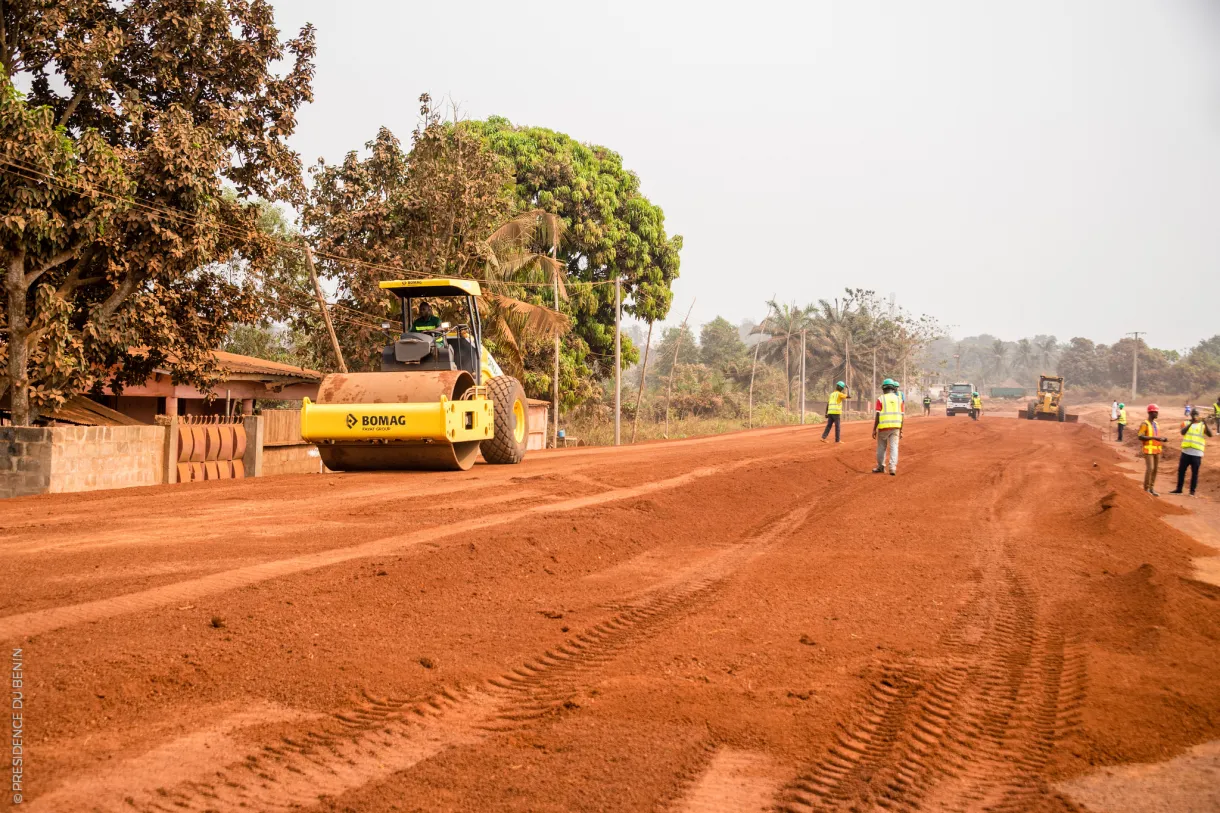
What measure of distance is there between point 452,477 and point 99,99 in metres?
8.94

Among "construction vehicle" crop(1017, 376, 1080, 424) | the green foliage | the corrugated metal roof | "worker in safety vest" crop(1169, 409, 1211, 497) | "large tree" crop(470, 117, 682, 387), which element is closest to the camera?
"worker in safety vest" crop(1169, 409, 1211, 497)

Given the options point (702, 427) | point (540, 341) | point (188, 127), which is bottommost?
point (702, 427)

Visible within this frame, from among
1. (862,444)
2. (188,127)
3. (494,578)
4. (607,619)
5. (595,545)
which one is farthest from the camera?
(862,444)

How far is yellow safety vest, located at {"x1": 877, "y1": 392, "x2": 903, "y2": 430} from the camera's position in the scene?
16812mm

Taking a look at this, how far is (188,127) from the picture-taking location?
14969mm

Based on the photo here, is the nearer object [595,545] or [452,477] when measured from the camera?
[595,545]

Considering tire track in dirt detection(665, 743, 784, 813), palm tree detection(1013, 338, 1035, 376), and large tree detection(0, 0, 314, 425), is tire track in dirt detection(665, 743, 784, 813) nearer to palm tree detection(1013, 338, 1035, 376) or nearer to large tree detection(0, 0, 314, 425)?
large tree detection(0, 0, 314, 425)

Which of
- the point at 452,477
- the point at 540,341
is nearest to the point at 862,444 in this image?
the point at 540,341

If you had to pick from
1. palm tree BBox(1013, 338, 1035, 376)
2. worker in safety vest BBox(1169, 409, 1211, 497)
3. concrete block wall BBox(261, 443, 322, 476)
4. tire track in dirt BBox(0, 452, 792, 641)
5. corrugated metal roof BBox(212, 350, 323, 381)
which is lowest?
concrete block wall BBox(261, 443, 322, 476)

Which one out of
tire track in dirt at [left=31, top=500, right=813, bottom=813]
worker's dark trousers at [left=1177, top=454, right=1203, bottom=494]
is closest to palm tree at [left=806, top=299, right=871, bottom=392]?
worker's dark trousers at [left=1177, top=454, right=1203, bottom=494]

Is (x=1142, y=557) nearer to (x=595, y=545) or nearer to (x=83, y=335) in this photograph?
(x=595, y=545)

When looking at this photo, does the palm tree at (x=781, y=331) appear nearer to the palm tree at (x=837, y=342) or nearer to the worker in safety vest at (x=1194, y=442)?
the palm tree at (x=837, y=342)

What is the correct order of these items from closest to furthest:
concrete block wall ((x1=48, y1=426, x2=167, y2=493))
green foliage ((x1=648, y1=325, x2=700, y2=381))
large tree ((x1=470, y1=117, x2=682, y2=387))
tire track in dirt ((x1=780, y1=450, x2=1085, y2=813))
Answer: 1. tire track in dirt ((x1=780, y1=450, x2=1085, y2=813))
2. concrete block wall ((x1=48, y1=426, x2=167, y2=493))
3. large tree ((x1=470, y1=117, x2=682, y2=387))
4. green foliage ((x1=648, y1=325, x2=700, y2=381))

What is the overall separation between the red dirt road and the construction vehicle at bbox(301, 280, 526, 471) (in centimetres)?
221
